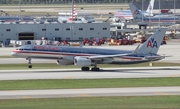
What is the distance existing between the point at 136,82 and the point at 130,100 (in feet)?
38.5

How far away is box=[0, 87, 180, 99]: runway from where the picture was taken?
154ft

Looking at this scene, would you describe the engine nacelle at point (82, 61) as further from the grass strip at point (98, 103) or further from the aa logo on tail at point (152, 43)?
the grass strip at point (98, 103)

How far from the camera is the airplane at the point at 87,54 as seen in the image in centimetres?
6756

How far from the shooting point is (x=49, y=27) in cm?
13125

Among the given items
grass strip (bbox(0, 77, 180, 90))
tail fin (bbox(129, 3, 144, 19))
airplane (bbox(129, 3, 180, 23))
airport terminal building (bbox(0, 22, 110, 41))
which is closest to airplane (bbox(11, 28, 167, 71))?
grass strip (bbox(0, 77, 180, 90))

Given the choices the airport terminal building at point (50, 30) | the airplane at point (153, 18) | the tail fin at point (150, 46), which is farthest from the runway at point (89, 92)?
the airplane at point (153, 18)

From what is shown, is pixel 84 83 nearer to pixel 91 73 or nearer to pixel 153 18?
pixel 91 73

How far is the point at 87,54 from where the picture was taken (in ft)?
227

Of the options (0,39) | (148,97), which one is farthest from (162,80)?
(0,39)

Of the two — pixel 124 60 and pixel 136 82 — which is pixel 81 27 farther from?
pixel 136 82

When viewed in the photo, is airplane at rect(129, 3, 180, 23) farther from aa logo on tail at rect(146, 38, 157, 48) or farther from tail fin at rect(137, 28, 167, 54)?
aa logo on tail at rect(146, 38, 157, 48)

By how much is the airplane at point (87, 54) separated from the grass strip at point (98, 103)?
886 inches

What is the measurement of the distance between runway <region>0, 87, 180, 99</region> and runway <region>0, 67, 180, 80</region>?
33.4 ft

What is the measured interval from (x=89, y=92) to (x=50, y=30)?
8364 centimetres
